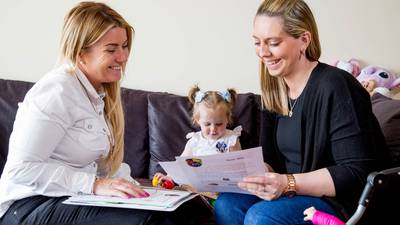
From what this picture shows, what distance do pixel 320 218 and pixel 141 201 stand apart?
516 millimetres

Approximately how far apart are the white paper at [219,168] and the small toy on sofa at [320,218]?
0.19 m

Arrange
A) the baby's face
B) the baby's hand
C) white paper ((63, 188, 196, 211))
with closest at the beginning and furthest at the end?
white paper ((63, 188, 196, 211)), the baby's hand, the baby's face

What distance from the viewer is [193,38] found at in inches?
105

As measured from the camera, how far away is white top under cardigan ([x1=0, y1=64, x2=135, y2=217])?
1.48 m

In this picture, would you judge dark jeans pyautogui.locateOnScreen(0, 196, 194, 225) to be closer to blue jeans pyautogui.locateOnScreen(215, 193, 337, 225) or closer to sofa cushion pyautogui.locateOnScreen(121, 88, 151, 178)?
blue jeans pyautogui.locateOnScreen(215, 193, 337, 225)

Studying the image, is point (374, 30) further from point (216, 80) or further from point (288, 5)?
point (288, 5)

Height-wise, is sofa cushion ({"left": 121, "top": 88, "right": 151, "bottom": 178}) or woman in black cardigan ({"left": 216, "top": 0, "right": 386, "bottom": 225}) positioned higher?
woman in black cardigan ({"left": 216, "top": 0, "right": 386, "bottom": 225})

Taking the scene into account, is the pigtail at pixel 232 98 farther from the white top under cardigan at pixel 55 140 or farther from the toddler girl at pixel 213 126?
the white top under cardigan at pixel 55 140

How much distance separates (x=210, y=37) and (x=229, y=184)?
1.29 meters

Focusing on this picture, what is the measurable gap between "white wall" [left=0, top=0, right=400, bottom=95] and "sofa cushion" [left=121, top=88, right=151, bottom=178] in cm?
29

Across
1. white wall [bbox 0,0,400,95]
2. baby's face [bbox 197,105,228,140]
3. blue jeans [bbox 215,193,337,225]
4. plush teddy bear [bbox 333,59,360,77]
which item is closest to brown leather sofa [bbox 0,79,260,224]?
baby's face [bbox 197,105,228,140]

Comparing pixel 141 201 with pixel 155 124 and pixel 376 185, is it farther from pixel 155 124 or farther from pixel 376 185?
pixel 155 124

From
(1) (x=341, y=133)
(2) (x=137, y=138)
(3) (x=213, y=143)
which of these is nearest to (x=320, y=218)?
(1) (x=341, y=133)

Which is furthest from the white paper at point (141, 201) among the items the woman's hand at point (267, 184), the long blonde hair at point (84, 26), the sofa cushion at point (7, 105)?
the sofa cushion at point (7, 105)
